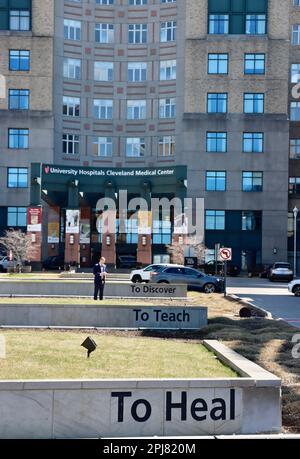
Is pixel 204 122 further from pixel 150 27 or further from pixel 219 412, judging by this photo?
pixel 219 412

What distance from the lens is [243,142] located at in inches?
2421

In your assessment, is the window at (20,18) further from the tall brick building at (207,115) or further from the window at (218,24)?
the window at (218,24)

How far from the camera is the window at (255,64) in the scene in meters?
61.9

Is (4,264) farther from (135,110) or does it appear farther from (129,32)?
(129,32)

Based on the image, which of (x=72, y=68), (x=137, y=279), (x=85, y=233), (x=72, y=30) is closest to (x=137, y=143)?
(x=72, y=68)

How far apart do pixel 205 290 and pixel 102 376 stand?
25854 millimetres

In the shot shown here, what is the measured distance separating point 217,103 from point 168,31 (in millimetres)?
9561

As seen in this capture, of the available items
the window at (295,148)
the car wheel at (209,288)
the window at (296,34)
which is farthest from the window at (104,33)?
the car wheel at (209,288)

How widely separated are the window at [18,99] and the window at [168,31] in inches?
587

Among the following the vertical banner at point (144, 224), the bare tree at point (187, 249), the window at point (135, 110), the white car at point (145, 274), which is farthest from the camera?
the window at point (135, 110)

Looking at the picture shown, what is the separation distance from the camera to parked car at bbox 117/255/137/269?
196 ft

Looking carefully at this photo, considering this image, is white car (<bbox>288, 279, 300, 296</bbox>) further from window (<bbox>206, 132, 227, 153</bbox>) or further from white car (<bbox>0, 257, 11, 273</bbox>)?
window (<bbox>206, 132, 227, 153</bbox>)

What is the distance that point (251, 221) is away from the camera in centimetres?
6194

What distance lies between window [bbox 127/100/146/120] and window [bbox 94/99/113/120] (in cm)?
185
